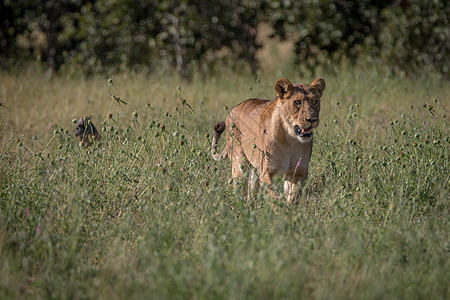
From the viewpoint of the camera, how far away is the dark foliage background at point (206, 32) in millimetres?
9602

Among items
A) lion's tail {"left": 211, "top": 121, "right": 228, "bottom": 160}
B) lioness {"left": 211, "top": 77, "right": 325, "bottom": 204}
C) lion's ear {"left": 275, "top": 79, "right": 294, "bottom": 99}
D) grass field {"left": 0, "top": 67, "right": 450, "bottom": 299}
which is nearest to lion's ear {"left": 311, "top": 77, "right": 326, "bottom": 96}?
lioness {"left": 211, "top": 77, "right": 325, "bottom": 204}

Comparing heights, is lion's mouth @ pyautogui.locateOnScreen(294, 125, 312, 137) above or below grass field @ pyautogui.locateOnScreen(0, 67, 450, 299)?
above

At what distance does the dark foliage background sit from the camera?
31.5ft

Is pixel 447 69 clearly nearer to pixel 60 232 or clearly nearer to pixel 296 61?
pixel 296 61

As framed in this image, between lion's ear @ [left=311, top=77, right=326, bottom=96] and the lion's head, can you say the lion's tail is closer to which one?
the lion's head

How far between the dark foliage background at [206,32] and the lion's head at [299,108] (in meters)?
5.66

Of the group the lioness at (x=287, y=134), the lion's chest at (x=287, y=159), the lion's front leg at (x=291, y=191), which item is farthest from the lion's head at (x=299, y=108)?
the lion's front leg at (x=291, y=191)

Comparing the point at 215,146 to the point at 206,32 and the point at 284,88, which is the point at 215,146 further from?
the point at 206,32

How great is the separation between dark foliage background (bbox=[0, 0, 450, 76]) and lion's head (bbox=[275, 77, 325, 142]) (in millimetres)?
5658

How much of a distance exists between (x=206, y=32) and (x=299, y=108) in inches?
255

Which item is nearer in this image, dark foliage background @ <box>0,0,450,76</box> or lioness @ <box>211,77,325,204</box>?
lioness @ <box>211,77,325,204</box>

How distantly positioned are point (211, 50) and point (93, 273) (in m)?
7.94

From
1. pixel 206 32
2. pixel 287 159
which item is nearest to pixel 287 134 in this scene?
pixel 287 159

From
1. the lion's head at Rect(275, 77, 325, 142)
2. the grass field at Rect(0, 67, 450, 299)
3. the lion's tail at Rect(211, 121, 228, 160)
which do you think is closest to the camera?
the grass field at Rect(0, 67, 450, 299)
